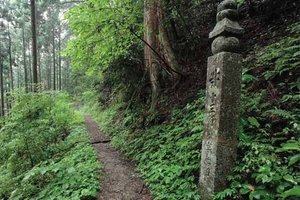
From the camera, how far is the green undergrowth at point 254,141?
3549 millimetres

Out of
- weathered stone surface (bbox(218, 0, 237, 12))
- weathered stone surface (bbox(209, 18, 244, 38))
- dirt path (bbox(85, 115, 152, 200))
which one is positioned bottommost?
dirt path (bbox(85, 115, 152, 200))

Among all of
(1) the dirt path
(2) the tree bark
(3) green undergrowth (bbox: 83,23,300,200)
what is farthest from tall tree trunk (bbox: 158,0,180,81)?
(1) the dirt path

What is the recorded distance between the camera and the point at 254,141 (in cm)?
420

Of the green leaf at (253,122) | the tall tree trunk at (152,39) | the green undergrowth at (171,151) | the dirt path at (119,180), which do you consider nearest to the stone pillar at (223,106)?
the green leaf at (253,122)

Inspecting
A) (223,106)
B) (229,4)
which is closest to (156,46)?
(229,4)

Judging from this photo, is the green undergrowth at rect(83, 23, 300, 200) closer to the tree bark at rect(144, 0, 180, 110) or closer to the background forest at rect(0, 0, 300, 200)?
the background forest at rect(0, 0, 300, 200)

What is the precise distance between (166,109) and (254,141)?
427 centimetres

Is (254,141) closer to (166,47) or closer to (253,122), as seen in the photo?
(253,122)

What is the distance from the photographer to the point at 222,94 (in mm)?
4008

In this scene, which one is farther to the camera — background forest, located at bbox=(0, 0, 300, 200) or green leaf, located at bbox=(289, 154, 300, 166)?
background forest, located at bbox=(0, 0, 300, 200)

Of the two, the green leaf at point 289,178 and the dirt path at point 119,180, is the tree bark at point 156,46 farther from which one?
the green leaf at point 289,178

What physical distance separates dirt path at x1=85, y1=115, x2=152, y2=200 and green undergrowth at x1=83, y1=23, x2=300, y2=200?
0.76ft

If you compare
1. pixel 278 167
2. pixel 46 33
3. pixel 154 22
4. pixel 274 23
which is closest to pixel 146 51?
pixel 154 22

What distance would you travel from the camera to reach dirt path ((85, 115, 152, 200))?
527 cm
